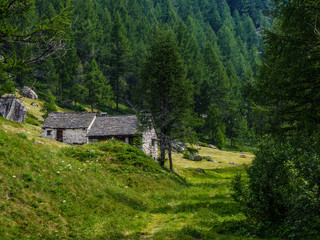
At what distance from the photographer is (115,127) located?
133 ft

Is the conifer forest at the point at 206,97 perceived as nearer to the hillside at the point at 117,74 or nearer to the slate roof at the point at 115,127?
the hillside at the point at 117,74

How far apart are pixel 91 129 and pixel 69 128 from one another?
4480mm

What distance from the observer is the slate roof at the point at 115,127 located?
Result: 39656 mm

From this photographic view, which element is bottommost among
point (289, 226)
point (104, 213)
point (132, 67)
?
point (104, 213)

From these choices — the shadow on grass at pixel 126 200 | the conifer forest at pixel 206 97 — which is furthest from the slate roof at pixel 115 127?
the shadow on grass at pixel 126 200

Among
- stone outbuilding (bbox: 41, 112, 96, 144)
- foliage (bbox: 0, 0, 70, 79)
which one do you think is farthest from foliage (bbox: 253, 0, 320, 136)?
stone outbuilding (bbox: 41, 112, 96, 144)

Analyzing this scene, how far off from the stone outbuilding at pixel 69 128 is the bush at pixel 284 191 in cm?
3546

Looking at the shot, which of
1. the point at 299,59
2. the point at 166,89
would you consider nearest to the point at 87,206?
the point at 299,59

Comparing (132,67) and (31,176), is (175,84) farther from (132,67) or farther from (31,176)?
(132,67)

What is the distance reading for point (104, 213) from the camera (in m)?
12.4

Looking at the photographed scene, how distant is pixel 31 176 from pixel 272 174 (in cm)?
965

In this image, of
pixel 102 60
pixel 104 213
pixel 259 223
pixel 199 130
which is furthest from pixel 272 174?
pixel 102 60

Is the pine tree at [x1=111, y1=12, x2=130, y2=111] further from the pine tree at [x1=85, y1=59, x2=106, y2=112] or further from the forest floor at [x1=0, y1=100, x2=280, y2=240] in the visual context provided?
the forest floor at [x1=0, y1=100, x2=280, y2=240]

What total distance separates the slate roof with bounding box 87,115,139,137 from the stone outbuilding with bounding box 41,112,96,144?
1.69 m
